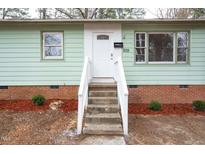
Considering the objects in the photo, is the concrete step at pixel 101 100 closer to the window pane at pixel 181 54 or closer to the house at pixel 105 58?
the house at pixel 105 58

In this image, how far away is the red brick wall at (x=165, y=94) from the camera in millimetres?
10641

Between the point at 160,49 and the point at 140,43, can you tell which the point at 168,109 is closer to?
the point at 160,49

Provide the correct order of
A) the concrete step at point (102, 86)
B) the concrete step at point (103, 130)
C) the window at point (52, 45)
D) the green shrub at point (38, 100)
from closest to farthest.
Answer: the concrete step at point (103, 130), the concrete step at point (102, 86), the green shrub at point (38, 100), the window at point (52, 45)

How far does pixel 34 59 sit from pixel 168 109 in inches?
241

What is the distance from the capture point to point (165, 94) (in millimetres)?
10656

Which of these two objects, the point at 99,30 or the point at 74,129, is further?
the point at 99,30

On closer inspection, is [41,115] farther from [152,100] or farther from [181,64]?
[181,64]

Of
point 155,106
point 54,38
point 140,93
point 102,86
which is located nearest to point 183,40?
point 140,93

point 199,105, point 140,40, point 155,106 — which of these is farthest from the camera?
point 140,40

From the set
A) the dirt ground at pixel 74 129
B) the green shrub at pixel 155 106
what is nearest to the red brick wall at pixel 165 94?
the green shrub at pixel 155 106

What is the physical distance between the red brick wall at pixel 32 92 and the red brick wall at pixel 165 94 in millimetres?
2715

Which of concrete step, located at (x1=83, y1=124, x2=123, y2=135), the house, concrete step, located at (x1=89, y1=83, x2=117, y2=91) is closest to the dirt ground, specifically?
concrete step, located at (x1=83, y1=124, x2=123, y2=135)

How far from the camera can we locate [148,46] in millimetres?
10641

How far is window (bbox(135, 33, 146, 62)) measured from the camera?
1059cm
